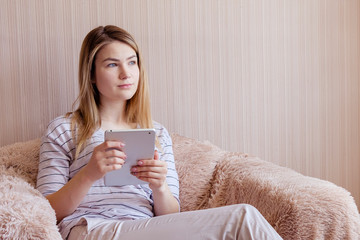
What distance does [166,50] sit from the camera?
1.87m

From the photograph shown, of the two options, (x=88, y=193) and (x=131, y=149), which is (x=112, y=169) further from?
(x=88, y=193)

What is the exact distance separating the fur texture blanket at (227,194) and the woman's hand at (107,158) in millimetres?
154

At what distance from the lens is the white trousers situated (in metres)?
1.10

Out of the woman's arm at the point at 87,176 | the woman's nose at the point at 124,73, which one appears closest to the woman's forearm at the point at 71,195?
the woman's arm at the point at 87,176

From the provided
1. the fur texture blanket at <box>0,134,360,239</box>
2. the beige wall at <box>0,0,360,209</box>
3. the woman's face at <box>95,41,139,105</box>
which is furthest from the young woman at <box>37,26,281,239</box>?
the beige wall at <box>0,0,360,209</box>

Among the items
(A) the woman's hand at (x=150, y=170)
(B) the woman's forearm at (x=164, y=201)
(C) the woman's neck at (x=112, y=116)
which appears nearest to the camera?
(A) the woman's hand at (x=150, y=170)

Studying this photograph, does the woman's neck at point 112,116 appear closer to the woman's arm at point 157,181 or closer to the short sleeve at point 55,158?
the short sleeve at point 55,158

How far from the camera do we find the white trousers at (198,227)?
110 centimetres

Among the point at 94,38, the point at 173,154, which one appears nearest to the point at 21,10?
the point at 94,38

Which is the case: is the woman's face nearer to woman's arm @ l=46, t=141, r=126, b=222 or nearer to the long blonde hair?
the long blonde hair

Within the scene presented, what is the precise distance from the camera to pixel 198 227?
113cm

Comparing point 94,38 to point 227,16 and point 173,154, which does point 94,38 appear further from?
point 227,16

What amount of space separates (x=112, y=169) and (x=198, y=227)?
0.91ft

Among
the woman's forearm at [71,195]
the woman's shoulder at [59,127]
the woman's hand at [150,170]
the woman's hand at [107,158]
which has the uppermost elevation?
the woman's shoulder at [59,127]
